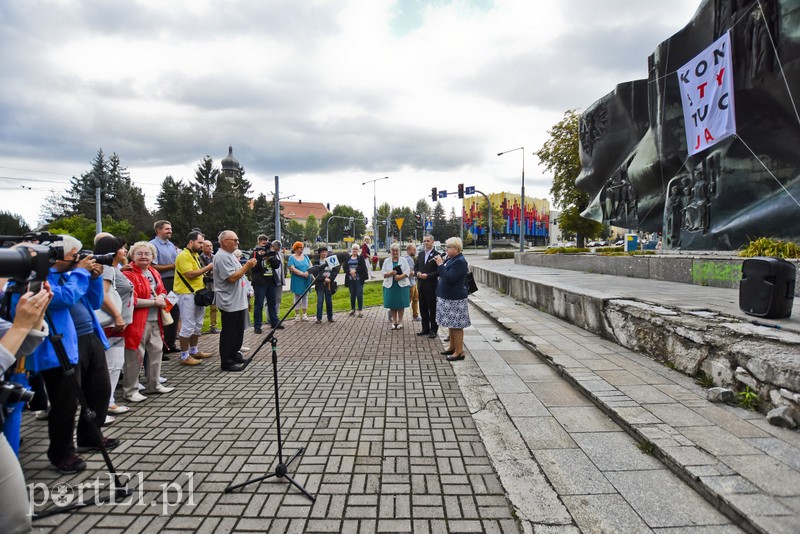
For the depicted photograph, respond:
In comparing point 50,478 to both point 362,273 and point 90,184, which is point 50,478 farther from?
point 90,184

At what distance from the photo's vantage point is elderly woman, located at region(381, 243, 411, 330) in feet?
30.3

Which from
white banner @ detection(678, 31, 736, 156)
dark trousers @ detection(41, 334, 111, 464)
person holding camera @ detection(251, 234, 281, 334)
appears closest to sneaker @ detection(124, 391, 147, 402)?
dark trousers @ detection(41, 334, 111, 464)

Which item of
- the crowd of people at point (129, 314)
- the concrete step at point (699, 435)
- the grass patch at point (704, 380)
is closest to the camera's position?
the concrete step at point (699, 435)

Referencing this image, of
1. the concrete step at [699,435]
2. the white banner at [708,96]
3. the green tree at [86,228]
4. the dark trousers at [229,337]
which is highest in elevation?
the white banner at [708,96]

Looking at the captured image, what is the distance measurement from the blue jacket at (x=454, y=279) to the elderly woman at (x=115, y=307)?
166 inches

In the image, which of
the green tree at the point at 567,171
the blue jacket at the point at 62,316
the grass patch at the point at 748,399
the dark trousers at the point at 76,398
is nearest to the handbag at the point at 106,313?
the dark trousers at the point at 76,398

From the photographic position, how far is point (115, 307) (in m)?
4.28

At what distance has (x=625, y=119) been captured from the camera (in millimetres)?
18438

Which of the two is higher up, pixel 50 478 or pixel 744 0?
pixel 744 0

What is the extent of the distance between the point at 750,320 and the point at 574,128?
32.5 m

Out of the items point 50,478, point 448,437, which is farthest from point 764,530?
point 50,478

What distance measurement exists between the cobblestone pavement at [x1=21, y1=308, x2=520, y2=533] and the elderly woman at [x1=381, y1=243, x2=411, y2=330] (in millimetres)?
3360

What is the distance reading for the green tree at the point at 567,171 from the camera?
3331 cm

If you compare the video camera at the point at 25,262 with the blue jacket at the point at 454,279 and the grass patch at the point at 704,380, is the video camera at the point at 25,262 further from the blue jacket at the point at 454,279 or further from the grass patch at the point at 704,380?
the grass patch at the point at 704,380
